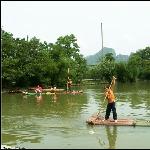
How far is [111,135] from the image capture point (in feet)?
47.0

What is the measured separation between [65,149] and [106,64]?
54382 millimetres

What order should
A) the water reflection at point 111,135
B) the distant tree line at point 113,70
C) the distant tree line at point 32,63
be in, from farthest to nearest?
1. the distant tree line at point 113,70
2. the distant tree line at point 32,63
3. the water reflection at point 111,135

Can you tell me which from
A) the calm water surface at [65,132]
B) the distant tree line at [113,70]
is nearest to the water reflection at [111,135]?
the calm water surface at [65,132]

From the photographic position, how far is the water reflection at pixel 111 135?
1275cm

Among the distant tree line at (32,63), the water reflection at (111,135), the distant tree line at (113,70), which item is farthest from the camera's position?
the distant tree line at (113,70)

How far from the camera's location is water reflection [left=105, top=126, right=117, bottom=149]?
12746mm

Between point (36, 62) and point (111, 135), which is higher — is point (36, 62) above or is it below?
above

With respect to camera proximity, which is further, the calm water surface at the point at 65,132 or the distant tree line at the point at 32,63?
the distant tree line at the point at 32,63

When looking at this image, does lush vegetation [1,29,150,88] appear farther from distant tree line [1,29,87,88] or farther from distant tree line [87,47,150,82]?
distant tree line [87,47,150,82]

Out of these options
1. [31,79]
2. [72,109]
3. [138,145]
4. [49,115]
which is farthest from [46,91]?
[138,145]

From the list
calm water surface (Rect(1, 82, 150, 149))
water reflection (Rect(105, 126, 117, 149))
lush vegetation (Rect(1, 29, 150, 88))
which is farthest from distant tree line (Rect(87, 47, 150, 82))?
water reflection (Rect(105, 126, 117, 149))

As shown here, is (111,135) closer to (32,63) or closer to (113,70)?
(32,63)

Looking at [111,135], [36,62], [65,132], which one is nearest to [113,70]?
[36,62]

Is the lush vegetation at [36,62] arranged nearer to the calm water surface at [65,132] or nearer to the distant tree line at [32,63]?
the distant tree line at [32,63]
